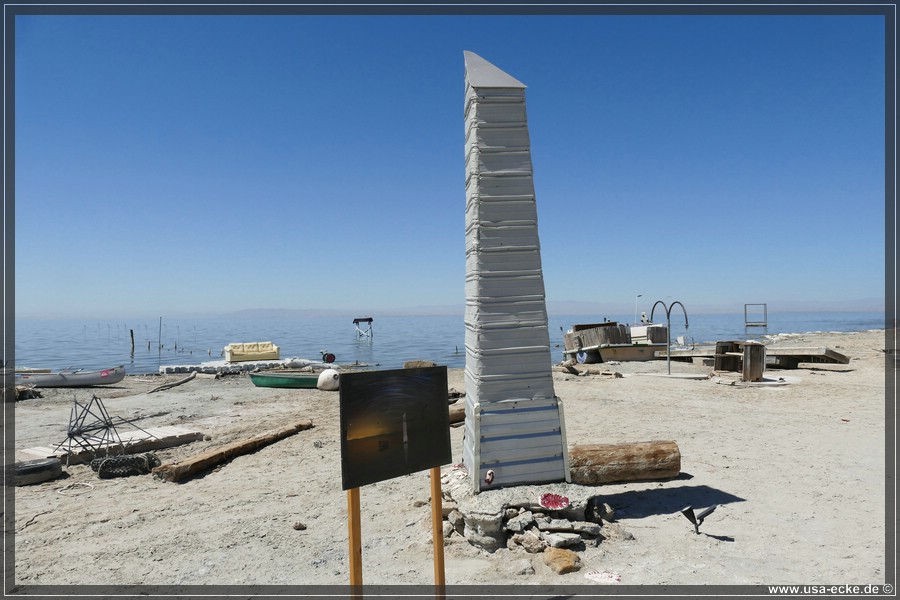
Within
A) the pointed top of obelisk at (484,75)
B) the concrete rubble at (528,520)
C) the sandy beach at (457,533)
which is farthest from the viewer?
the pointed top of obelisk at (484,75)

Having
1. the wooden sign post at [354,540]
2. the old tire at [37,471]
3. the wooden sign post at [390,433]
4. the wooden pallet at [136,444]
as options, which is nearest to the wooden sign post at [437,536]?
the wooden sign post at [390,433]

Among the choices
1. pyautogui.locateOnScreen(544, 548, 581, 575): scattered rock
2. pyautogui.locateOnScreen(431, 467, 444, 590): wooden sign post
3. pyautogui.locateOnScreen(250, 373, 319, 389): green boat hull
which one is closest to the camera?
pyautogui.locateOnScreen(431, 467, 444, 590): wooden sign post

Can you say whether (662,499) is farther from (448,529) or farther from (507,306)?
(507,306)

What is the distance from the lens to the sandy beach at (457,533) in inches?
221

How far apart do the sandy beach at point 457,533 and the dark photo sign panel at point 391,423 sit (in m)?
1.77

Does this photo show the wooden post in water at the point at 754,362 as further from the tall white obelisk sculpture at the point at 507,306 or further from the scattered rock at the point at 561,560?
the scattered rock at the point at 561,560

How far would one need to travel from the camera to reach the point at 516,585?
517 cm

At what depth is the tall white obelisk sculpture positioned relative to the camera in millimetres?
6672

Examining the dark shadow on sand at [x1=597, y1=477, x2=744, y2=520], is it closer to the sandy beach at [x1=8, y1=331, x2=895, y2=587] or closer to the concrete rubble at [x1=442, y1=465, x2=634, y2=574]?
the sandy beach at [x1=8, y1=331, x2=895, y2=587]

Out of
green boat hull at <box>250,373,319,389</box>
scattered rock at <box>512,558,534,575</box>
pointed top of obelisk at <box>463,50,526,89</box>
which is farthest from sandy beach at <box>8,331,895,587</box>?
green boat hull at <box>250,373,319,389</box>

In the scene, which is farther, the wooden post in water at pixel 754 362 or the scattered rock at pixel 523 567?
the wooden post in water at pixel 754 362

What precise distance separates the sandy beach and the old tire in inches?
7.0

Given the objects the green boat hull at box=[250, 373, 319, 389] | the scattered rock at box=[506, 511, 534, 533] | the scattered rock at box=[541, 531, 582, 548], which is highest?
the scattered rock at box=[506, 511, 534, 533]

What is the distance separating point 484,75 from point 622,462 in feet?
20.3
